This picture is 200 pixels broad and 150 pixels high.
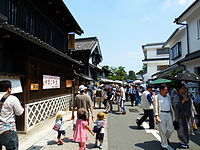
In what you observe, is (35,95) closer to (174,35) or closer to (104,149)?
(104,149)

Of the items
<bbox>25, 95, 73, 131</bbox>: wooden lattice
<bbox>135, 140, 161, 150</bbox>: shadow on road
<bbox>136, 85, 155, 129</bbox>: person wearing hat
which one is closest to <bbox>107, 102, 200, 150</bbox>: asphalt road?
<bbox>135, 140, 161, 150</bbox>: shadow on road

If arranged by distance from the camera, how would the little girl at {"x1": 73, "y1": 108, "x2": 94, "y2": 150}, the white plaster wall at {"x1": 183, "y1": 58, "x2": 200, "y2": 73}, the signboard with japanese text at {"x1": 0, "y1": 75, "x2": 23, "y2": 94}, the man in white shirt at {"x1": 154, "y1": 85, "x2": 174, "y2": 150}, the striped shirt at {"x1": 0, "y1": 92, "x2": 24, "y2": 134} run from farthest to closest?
the white plaster wall at {"x1": 183, "y1": 58, "x2": 200, "y2": 73}, the signboard with japanese text at {"x1": 0, "y1": 75, "x2": 23, "y2": 94}, the man in white shirt at {"x1": 154, "y1": 85, "x2": 174, "y2": 150}, the little girl at {"x1": 73, "y1": 108, "x2": 94, "y2": 150}, the striped shirt at {"x1": 0, "y1": 92, "x2": 24, "y2": 134}

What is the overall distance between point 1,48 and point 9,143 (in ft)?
13.5

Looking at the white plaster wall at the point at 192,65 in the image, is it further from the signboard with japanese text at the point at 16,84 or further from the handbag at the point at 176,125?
the signboard with japanese text at the point at 16,84

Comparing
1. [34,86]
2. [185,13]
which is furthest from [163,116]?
[185,13]

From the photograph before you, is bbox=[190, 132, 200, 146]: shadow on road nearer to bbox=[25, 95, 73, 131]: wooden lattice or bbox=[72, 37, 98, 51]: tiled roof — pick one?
bbox=[25, 95, 73, 131]: wooden lattice

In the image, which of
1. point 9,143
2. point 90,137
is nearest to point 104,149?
point 90,137

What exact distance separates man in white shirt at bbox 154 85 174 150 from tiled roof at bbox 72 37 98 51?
1478 centimetres

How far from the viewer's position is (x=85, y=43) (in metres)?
21.3

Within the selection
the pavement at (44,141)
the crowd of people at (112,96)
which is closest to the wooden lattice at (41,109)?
the pavement at (44,141)

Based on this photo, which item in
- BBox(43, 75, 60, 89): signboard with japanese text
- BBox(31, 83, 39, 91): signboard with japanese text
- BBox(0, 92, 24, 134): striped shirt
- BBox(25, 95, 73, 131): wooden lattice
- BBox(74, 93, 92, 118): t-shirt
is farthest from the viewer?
BBox(43, 75, 60, 89): signboard with japanese text

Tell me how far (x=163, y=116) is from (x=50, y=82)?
6.27 metres

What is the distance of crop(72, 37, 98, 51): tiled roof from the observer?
19.5m

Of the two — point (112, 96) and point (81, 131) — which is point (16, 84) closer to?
point (81, 131)
